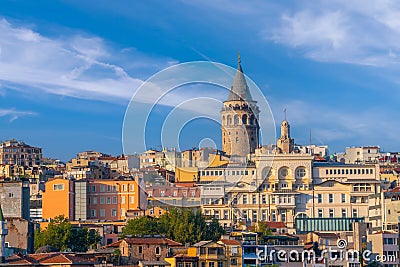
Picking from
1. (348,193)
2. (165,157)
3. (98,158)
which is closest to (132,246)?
(348,193)

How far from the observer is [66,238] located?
55219 mm

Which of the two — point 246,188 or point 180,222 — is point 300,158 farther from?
point 180,222

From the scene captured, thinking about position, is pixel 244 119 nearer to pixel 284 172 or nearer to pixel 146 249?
pixel 284 172

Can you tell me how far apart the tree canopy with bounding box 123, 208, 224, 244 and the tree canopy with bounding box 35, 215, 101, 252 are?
2.08 metres

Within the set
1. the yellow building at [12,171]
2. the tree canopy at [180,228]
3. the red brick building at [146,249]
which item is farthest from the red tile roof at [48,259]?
the yellow building at [12,171]

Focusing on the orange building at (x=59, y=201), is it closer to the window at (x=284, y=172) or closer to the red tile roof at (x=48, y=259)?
→ the window at (x=284, y=172)

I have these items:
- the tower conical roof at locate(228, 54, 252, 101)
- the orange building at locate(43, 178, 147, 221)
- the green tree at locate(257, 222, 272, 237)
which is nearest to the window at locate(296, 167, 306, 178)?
the orange building at locate(43, 178, 147, 221)

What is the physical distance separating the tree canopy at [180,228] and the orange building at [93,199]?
472 inches

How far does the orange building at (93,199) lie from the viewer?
235 ft

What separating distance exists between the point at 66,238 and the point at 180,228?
5.73 m

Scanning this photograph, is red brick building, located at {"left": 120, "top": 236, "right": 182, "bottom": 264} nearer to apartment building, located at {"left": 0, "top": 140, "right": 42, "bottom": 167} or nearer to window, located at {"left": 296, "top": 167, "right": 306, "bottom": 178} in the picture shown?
window, located at {"left": 296, "top": 167, "right": 306, "bottom": 178}

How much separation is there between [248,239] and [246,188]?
26.3 metres

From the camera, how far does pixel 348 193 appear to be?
76562 millimetres

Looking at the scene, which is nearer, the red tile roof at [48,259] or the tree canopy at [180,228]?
the red tile roof at [48,259]
